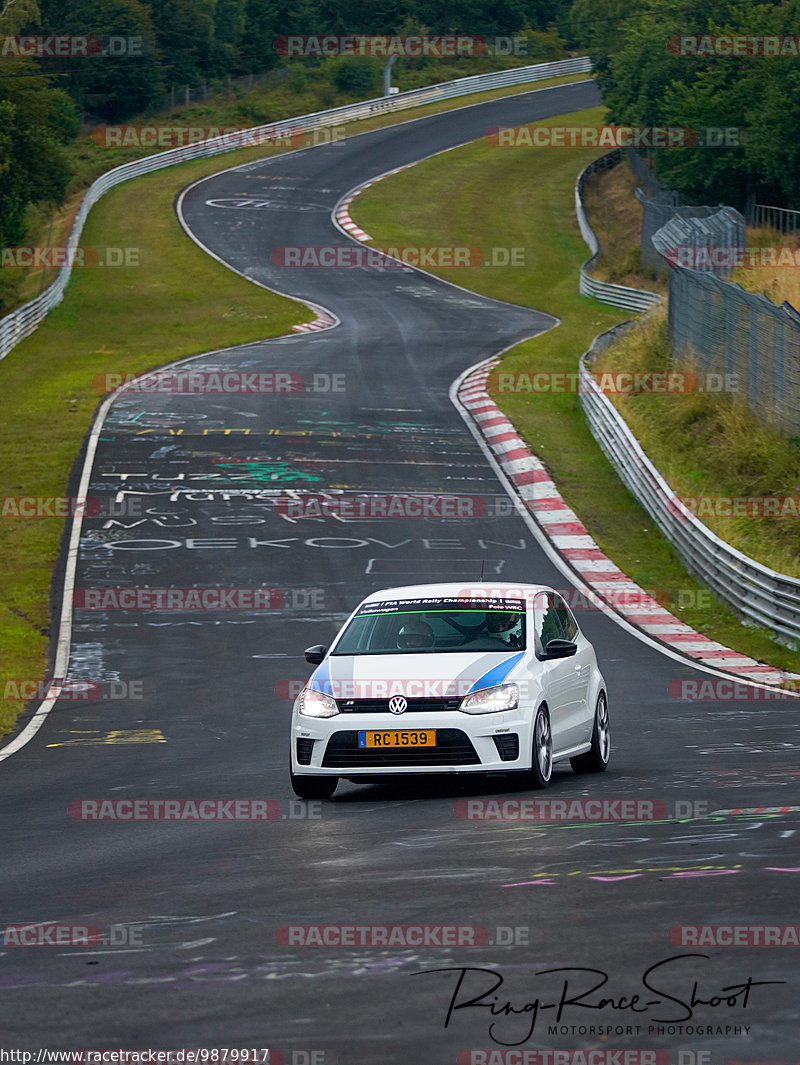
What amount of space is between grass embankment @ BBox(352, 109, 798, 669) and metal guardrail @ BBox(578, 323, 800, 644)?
23 cm

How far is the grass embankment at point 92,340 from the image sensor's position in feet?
80.1

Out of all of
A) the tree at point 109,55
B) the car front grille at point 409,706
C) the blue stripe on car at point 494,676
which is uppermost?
the tree at point 109,55

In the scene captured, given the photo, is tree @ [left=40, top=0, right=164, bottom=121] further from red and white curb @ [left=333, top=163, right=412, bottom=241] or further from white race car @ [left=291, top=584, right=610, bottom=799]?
white race car @ [left=291, top=584, right=610, bottom=799]

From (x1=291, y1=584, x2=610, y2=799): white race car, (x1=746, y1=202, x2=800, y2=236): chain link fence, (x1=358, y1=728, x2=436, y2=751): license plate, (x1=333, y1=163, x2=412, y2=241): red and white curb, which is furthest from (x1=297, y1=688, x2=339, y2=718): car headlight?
(x1=333, y1=163, x2=412, y2=241): red and white curb

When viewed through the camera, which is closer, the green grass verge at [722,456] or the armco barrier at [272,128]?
the green grass verge at [722,456]

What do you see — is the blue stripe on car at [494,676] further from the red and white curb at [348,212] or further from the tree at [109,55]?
the tree at [109,55]

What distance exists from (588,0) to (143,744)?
7085 centimetres

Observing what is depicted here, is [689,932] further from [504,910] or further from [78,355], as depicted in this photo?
[78,355]

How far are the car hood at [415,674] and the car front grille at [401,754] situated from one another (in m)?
0.30

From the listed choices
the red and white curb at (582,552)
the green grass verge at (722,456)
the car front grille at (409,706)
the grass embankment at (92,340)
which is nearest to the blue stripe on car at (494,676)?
the car front grille at (409,706)

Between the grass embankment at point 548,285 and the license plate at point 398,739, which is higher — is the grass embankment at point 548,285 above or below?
below

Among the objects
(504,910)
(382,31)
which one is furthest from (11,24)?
(504,910)

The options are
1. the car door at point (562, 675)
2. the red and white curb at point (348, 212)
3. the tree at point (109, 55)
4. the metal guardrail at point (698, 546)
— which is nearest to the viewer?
the car door at point (562, 675)

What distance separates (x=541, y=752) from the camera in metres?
11.1
